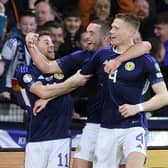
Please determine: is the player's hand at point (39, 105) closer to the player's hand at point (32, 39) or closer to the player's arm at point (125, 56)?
the player's hand at point (32, 39)

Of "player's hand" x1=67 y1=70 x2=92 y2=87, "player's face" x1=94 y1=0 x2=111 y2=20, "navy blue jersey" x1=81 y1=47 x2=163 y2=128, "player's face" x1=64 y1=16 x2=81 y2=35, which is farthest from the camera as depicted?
"player's face" x1=94 y1=0 x2=111 y2=20

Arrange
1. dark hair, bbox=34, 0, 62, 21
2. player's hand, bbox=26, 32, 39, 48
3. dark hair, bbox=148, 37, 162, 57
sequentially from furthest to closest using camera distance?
dark hair, bbox=34, 0, 62, 21 < dark hair, bbox=148, 37, 162, 57 < player's hand, bbox=26, 32, 39, 48

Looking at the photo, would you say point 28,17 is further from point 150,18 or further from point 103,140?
point 103,140

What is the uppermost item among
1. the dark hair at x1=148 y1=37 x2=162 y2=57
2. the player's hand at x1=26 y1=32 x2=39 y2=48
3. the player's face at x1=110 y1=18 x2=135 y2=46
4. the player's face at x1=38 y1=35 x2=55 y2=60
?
the player's face at x1=110 y1=18 x2=135 y2=46

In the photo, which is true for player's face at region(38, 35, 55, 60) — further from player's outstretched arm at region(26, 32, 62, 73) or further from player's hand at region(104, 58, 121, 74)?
player's hand at region(104, 58, 121, 74)

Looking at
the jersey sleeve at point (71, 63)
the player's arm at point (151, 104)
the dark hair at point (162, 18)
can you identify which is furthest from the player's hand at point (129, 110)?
the dark hair at point (162, 18)

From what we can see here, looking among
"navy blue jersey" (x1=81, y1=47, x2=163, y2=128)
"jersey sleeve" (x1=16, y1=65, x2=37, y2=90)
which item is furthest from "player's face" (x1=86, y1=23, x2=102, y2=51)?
"jersey sleeve" (x1=16, y1=65, x2=37, y2=90)

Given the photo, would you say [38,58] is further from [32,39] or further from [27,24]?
[27,24]

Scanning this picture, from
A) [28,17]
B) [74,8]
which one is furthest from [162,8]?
[28,17]

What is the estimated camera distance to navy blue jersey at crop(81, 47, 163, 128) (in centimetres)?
737

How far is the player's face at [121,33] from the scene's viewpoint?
24.5ft

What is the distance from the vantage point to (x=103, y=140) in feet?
24.5

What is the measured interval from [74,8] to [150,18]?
3.64 ft

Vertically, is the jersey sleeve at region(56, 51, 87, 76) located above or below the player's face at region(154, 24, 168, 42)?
below
